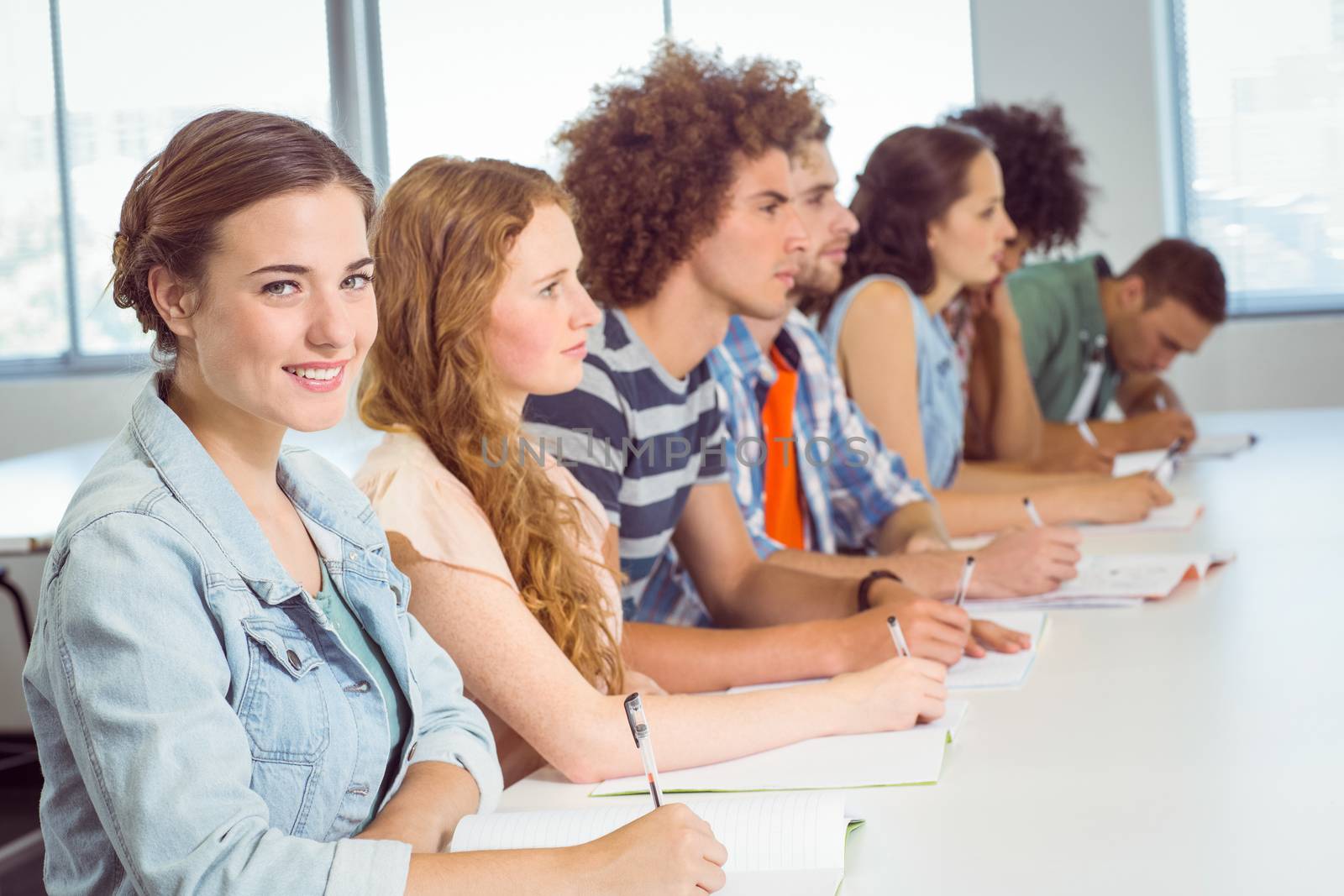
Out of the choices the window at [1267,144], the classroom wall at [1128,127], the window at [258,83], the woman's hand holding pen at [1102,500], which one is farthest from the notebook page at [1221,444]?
the window at [258,83]

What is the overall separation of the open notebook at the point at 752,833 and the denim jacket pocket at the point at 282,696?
0.41 ft

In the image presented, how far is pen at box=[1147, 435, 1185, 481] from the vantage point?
274 centimetres

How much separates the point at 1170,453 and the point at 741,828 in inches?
86.8

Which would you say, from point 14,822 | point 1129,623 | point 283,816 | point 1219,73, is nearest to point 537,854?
point 283,816

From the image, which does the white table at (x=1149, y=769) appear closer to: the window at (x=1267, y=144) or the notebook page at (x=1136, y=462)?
the notebook page at (x=1136, y=462)

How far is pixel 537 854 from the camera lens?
2.93 ft

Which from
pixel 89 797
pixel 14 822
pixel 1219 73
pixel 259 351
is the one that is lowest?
pixel 14 822

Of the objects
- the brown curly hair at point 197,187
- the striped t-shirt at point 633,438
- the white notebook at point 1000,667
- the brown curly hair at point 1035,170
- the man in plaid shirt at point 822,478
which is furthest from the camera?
the brown curly hair at point 1035,170

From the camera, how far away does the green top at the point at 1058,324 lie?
3574mm

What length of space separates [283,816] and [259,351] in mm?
304

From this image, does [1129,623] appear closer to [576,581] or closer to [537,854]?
[576,581]

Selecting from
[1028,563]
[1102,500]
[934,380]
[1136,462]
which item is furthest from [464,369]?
[1136,462]

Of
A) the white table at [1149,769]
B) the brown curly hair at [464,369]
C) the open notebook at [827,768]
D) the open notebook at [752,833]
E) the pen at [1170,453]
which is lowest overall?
the white table at [1149,769]

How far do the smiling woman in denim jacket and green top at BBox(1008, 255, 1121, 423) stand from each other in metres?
2.77
